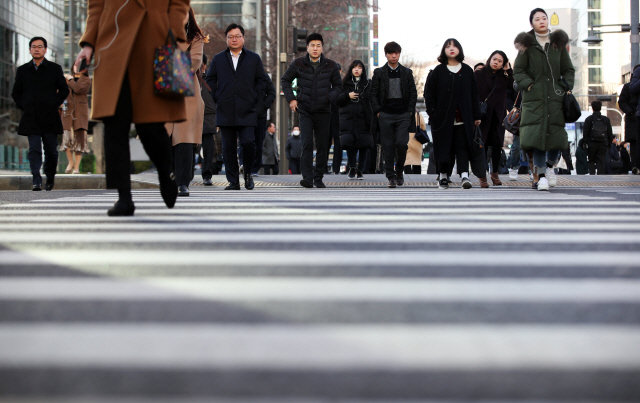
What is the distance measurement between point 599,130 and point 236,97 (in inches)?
462

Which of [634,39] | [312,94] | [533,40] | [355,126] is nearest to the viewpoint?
[533,40]

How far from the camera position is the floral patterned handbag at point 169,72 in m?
5.46

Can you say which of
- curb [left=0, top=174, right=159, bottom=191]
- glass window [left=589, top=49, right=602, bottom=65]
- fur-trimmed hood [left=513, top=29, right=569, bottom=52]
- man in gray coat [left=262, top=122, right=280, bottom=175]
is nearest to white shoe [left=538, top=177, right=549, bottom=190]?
fur-trimmed hood [left=513, top=29, right=569, bottom=52]

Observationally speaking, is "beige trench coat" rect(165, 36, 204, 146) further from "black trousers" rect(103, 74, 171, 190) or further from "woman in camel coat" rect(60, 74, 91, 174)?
"woman in camel coat" rect(60, 74, 91, 174)

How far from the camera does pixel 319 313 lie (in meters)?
2.57

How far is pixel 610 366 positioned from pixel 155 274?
5.98 ft

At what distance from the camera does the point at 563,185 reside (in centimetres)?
1120

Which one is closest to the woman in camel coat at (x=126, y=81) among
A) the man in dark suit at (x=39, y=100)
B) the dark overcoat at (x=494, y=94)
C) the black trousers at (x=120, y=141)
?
the black trousers at (x=120, y=141)

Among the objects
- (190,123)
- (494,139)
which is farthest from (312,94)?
(494,139)

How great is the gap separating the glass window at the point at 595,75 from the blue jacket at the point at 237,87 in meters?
117

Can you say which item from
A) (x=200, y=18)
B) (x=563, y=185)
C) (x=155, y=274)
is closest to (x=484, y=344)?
(x=155, y=274)

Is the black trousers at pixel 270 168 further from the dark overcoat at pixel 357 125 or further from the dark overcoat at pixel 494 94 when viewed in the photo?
the dark overcoat at pixel 494 94

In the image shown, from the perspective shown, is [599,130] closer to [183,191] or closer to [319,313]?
[183,191]

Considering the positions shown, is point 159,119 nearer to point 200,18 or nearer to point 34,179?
point 34,179
